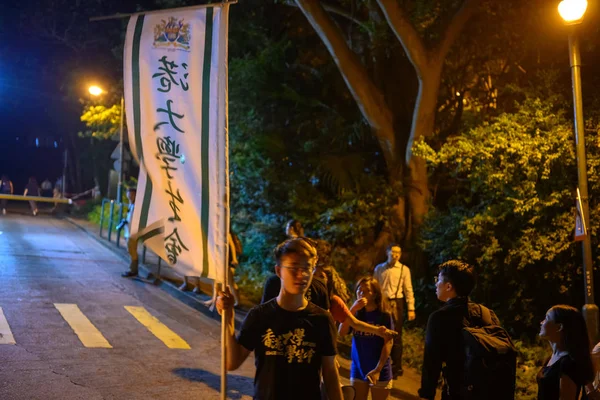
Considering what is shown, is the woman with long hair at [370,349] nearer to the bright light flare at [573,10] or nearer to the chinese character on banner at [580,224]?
the chinese character on banner at [580,224]

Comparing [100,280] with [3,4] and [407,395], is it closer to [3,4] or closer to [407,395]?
[407,395]

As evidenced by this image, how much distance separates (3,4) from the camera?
22516 millimetres

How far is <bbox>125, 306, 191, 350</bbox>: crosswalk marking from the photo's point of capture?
8164 mm

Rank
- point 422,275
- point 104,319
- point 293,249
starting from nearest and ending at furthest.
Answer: point 293,249 → point 104,319 → point 422,275

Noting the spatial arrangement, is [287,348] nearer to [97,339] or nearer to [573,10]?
[97,339]

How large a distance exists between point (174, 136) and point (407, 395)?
4.98m

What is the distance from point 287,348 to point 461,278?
130cm

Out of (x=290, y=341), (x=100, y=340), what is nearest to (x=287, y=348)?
(x=290, y=341)

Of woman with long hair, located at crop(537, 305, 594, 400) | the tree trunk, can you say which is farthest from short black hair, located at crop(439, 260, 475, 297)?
the tree trunk

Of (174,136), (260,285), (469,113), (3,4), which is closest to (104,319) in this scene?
(260,285)

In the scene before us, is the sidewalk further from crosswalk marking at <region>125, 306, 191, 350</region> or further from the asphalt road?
crosswalk marking at <region>125, 306, 191, 350</region>

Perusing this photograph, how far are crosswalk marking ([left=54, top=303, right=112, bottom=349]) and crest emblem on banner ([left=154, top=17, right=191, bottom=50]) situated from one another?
495 centimetres

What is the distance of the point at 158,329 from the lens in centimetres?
886

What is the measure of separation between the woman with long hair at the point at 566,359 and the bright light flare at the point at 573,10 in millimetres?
5217
